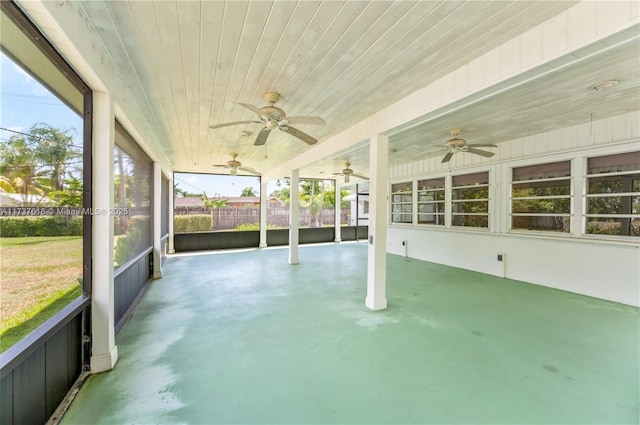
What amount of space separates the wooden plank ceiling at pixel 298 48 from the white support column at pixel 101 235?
60cm

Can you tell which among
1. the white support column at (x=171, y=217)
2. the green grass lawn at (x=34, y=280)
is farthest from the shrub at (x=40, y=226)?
the white support column at (x=171, y=217)

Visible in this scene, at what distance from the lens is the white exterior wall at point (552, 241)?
13.4 ft

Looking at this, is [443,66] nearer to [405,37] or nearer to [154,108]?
[405,37]

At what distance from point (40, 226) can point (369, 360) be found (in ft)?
9.21

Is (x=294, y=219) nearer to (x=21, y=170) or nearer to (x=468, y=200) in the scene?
(x=468, y=200)

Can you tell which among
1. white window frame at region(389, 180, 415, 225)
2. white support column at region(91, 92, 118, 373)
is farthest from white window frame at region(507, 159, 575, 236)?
white support column at region(91, 92, 118, 373)

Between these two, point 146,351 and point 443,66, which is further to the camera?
point 146,351

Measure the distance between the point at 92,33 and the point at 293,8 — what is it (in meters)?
1.54

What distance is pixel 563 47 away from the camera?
5.95 feet

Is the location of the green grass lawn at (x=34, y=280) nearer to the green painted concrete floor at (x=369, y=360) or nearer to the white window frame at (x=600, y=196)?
the green painted concrete floor at (x=369, y=360)

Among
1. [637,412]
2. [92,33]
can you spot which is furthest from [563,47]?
[92,33]

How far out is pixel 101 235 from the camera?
2297 mm

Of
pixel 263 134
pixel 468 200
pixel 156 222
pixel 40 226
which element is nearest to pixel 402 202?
pixel 468 200

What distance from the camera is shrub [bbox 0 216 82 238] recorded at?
1479 millimetres
